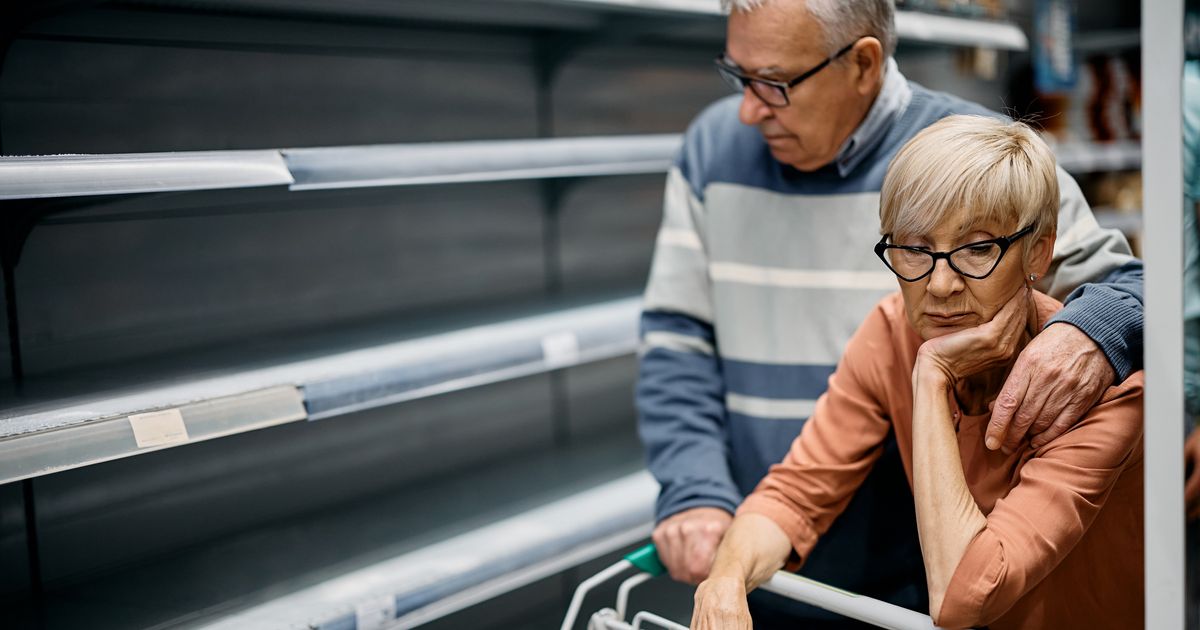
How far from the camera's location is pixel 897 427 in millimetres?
1267

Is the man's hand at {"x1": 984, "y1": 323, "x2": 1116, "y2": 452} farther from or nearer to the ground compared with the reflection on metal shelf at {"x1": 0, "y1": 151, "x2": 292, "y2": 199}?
nearer to the ground

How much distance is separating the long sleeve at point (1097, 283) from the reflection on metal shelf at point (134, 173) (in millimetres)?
1195

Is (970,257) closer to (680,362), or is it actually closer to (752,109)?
(752,109)

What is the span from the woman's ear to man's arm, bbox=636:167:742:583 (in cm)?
57

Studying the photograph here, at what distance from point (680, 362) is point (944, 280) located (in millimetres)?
671

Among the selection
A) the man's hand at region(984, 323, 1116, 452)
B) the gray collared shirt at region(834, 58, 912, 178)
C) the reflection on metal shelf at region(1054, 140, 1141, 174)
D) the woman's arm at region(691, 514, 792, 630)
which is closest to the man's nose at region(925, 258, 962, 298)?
the man's hand at region(984, 323, 1116, 452)

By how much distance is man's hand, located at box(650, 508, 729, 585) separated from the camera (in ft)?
4.66

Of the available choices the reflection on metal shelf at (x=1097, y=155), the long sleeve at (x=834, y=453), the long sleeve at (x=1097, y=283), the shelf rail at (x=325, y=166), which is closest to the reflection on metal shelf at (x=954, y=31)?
the reflection on metal shelf at (x=1097, y=155)

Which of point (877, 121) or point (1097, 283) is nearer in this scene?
point (1097, 283)

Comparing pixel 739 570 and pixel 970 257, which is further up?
pixel 970 257

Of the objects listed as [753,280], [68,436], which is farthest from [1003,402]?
[68,436]

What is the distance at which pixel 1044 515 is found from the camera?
1.04 metres

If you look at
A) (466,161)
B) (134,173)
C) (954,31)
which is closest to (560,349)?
(466,161)

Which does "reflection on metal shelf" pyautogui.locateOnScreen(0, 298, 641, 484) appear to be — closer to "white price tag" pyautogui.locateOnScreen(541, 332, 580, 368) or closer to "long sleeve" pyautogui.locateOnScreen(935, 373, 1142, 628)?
"white price tag" pyautogui.locateOnScreen(541, 332, 580, 368)
